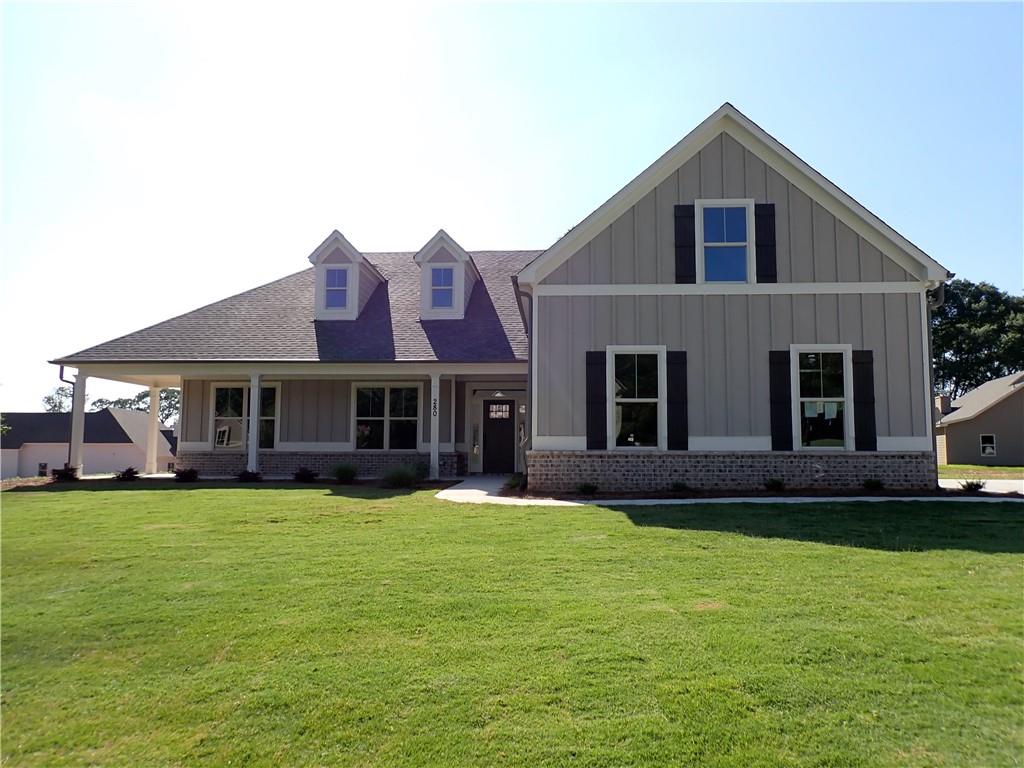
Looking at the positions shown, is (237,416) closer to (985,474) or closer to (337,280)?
(337,280)

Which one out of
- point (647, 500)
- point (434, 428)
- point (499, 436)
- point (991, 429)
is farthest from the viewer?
point (991, 429)

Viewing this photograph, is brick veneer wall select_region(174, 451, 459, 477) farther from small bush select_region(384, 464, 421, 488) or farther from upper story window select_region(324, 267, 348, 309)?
upper story window select_region(324, 267, 348, 309)

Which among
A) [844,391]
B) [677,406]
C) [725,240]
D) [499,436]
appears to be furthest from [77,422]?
[844,391]

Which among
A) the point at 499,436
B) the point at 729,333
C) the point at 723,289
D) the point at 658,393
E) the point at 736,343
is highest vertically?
the point at 723,289

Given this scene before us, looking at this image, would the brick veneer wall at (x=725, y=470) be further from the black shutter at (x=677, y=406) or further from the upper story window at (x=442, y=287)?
the upper story window at (x=442, y=287)

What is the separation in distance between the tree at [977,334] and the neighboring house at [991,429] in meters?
14.0

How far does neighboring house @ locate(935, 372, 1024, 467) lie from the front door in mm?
22765

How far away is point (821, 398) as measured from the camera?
1152 cm

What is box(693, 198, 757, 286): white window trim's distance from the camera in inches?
461

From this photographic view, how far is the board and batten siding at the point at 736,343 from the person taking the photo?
11.4 meters

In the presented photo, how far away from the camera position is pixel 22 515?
9141 mm

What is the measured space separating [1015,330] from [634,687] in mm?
50118

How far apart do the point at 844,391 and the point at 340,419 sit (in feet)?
38.3

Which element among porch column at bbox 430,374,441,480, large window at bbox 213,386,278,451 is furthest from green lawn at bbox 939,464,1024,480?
large window at bbox 213,386,278,451
